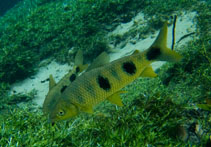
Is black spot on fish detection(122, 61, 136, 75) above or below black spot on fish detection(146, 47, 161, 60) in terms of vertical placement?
below

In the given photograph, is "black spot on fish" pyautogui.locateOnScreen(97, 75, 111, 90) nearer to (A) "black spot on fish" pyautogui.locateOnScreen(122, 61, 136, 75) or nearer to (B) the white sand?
(A) "black spot on fish" pyautogui.locateOnScreen(122, 61, 136, 75)

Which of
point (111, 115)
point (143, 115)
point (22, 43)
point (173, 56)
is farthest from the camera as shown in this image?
point (22, 43)

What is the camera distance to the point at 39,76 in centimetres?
945

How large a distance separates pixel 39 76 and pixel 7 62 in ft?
5.72

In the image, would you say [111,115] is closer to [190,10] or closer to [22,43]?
[190,10]

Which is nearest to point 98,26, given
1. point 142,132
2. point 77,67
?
point 77,67

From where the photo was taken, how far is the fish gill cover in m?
3.18

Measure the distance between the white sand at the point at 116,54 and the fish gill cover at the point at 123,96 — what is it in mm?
404

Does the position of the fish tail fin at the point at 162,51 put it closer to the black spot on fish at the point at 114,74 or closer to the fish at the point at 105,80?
the fish at the point at 105,80

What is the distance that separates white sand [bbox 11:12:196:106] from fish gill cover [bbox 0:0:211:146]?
40cm

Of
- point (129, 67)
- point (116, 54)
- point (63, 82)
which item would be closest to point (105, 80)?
point (129, 67)

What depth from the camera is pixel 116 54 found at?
8.72 meters

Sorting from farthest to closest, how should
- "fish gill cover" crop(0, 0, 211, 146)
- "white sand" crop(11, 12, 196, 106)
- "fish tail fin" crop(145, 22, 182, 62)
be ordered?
1. "white sand" crop(11, 12, 196, 106)
2. "fish gill cover" crop(0, 0, 211, 146)
3. "fish tail fin" crop(145, 22, 182, 62)

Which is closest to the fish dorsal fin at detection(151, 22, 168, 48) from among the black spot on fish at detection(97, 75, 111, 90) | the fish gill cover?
the black spot on fish at detection(97, 75, 111, 90)
